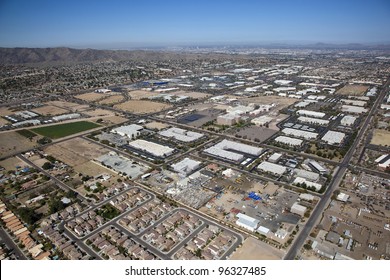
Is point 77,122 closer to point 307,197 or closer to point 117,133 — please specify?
point 117,133

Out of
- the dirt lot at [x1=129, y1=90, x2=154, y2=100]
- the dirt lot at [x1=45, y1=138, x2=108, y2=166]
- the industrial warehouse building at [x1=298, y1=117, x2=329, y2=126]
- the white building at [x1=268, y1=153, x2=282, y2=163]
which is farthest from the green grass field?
the industrial warehouse building at [x1=298, y1=117, x2=329, y2=126]

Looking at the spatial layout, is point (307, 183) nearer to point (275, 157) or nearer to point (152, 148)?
point (275, 157)

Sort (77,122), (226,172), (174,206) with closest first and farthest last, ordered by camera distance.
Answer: (174,206)
(226,172)
(77,122)

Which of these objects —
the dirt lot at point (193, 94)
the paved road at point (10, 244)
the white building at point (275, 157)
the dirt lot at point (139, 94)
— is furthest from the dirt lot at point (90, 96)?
the paved road at point (10, 244)

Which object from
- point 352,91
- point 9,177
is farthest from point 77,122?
point 352,91

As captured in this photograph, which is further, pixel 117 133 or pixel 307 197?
pixel 117 133

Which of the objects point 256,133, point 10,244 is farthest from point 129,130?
point 10,244

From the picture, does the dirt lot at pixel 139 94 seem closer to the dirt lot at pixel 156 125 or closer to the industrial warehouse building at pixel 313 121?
the dirt lot at pixel 156 125
